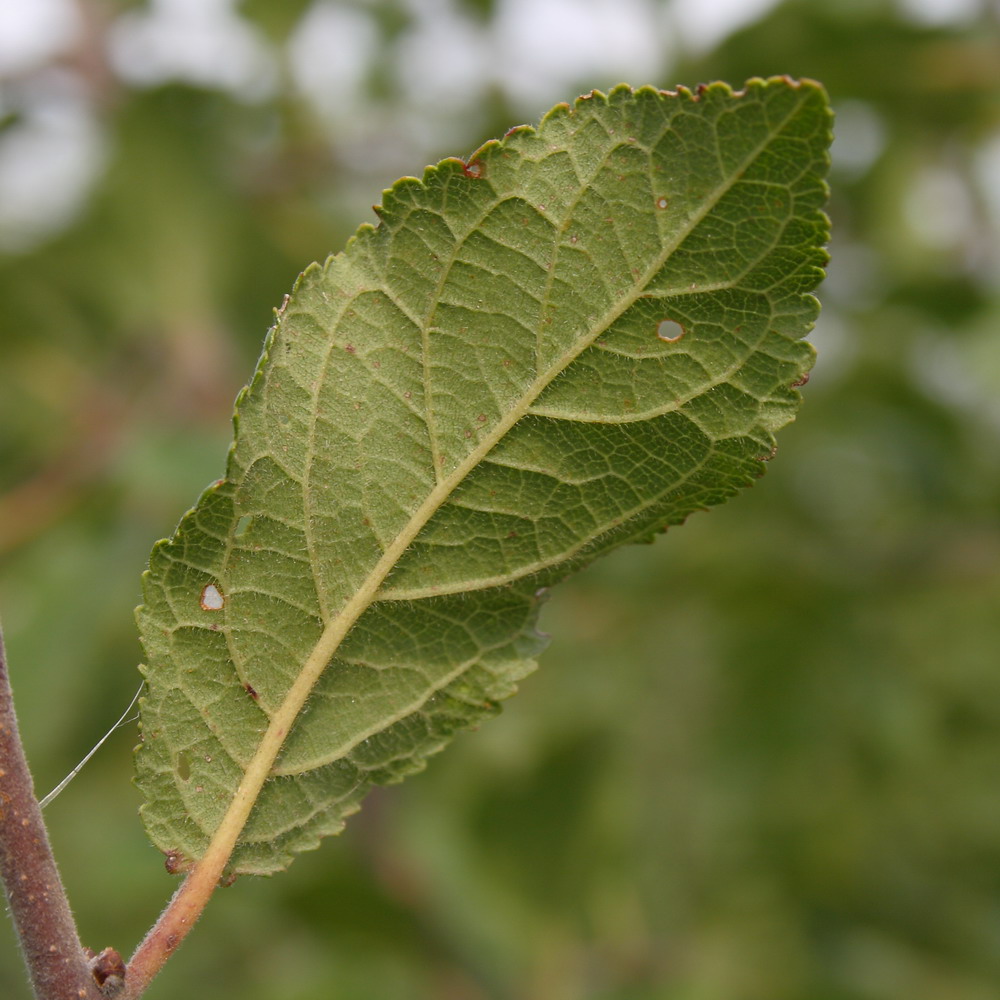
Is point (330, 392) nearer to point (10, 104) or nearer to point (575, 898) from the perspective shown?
point (575, 898)

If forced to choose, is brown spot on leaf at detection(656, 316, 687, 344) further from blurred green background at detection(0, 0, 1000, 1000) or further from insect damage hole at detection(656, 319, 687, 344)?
blurred green background at detection(0, 0, 1000, 1000)

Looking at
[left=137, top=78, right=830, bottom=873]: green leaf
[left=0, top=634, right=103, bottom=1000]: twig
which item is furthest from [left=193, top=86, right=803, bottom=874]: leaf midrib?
[left=0, top=634, right=103, bottom=1000]: twig

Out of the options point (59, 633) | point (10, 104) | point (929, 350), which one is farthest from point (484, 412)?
point (10, 104)

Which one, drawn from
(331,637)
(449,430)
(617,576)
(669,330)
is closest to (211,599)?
(331,637)

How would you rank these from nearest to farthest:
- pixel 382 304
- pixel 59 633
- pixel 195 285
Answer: pixel 382 304
pixel 59 633
pixel 195 285

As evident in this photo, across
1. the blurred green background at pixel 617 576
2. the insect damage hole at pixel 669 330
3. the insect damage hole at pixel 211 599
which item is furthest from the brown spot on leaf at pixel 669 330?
the blurred green background at pixel 617 576

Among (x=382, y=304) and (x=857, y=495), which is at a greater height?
(x=382, y=304)

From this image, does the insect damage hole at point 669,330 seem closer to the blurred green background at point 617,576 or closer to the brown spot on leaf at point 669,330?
the brown spot on leaf at point 669,330
